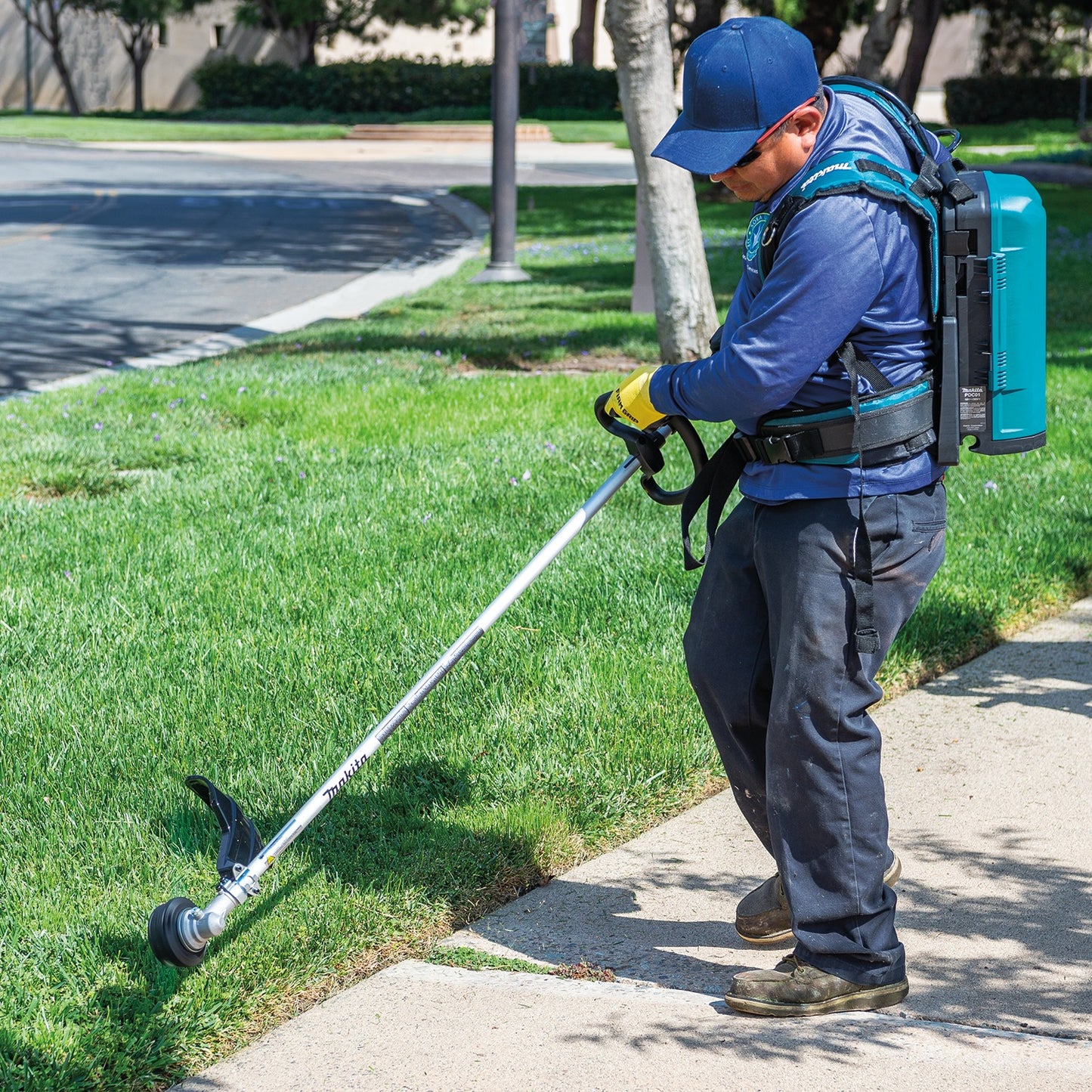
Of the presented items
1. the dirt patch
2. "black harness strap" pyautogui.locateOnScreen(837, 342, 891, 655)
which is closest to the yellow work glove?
"black harness strap" pyautogui.locateOnScreen(837, 342, 891, 655)

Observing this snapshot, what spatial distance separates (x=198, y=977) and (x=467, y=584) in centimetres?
231

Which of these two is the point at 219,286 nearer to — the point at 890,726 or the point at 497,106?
the point at 497,106

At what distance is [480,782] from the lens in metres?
3.70

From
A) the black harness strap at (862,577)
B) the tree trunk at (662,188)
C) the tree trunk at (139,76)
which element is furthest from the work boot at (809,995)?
the tree trunk at (139,76)

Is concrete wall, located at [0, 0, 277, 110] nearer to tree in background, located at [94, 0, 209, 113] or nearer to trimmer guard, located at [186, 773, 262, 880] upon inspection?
tree in background, located at [94, 0, 209, 113]

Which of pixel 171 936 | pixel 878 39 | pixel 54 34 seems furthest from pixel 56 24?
pixel 171 936

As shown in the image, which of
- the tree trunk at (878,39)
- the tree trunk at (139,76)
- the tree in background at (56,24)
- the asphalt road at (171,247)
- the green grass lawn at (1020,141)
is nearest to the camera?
the asphalt road at (171,247)

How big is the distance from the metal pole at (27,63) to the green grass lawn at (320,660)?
4489 centimetres

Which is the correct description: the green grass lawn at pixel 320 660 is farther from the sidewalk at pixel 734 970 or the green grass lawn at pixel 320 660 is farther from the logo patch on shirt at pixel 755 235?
the logo patch on shirt at pixel 755 235

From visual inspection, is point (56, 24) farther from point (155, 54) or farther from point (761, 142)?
point (761, 142)

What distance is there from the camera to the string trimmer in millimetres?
2697

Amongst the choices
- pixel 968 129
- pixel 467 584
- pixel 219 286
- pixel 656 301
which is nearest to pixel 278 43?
pixel 968 129

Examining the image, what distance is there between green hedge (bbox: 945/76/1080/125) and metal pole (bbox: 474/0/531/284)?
3507 cm

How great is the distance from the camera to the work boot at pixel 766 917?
308cm
